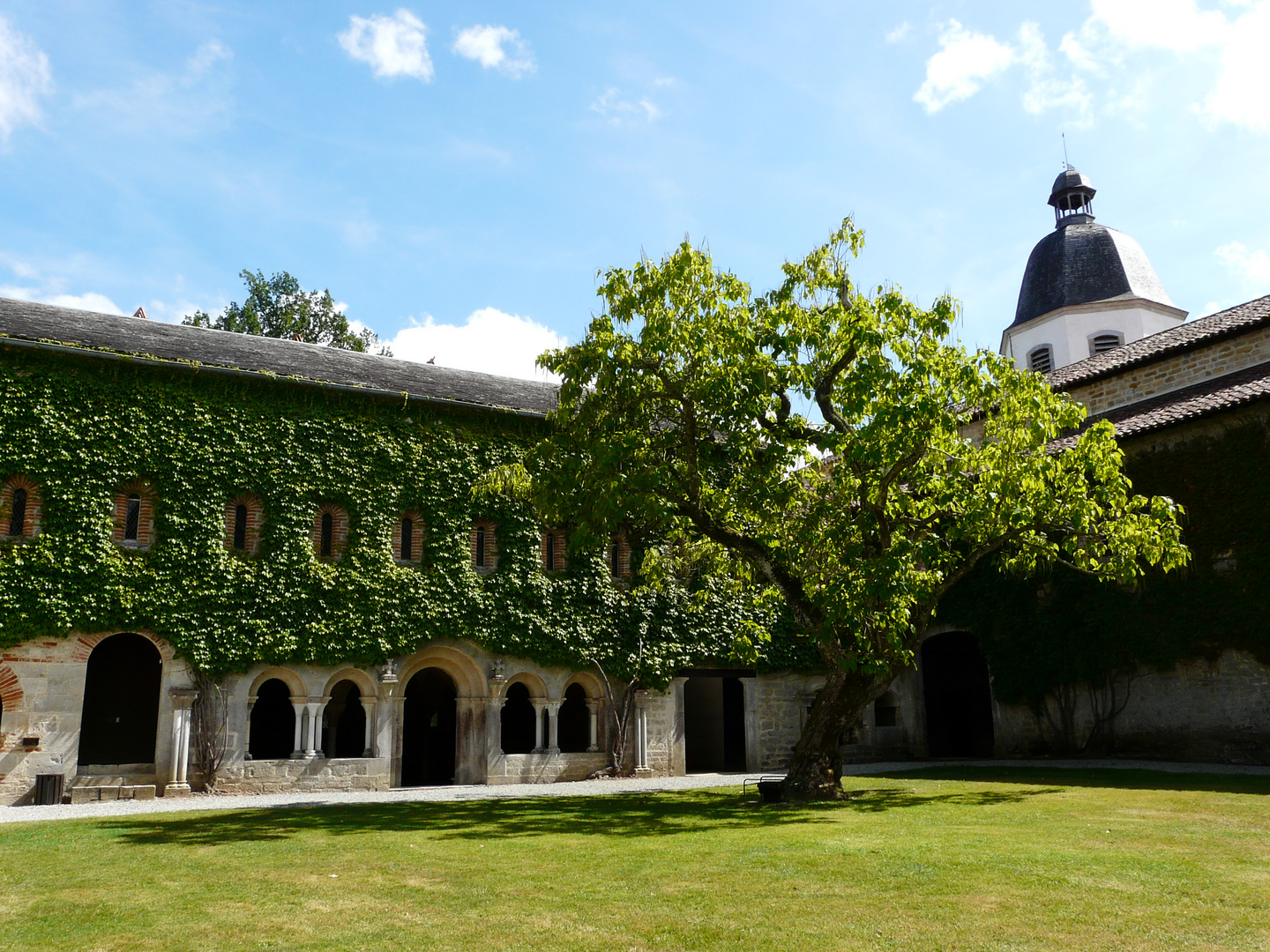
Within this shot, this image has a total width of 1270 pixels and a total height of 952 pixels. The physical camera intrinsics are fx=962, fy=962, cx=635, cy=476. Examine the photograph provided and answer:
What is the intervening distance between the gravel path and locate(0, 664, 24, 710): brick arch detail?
1575 millimetres

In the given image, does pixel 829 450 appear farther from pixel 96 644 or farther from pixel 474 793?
pixel 96 644

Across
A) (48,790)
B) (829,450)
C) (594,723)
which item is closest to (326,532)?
(48,790)

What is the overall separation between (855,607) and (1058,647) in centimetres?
1014

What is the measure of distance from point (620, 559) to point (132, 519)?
918 cm

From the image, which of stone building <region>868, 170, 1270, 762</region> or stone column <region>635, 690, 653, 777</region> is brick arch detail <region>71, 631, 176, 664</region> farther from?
stone building <region>868, 170, 1270, 762</region>

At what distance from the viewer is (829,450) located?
12.5 metres

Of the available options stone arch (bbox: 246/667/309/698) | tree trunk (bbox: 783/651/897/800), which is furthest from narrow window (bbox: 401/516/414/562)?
tree trunk (bbox: 783/651/897/800)

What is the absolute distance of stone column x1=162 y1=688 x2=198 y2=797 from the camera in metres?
15.2

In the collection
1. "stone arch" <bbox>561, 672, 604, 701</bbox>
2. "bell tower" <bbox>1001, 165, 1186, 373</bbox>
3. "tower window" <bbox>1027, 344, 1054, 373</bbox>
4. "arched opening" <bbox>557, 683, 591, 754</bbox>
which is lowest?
"arched opening" <bbox>557, 683, 591, 754</bbox>

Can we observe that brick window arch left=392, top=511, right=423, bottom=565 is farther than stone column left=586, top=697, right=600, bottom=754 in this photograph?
No

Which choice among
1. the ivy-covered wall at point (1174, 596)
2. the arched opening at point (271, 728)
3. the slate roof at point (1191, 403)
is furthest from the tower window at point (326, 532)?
the ivy-covered wall at point (1174, 596)

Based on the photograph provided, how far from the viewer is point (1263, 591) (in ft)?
51.5

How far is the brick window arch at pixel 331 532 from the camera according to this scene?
17391mm

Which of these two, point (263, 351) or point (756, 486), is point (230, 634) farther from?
point (756, 486)
